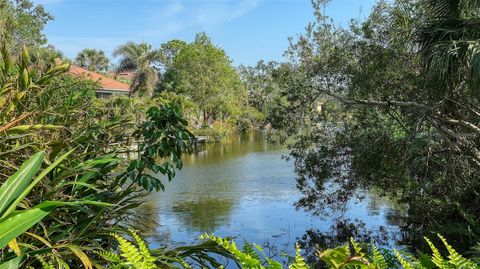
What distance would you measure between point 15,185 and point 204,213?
34.0 feet

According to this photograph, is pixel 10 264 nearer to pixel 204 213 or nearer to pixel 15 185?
pixel 15 185

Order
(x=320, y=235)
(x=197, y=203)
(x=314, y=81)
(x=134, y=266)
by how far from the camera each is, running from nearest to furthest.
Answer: (x=134, y=266) → (x=314, y=81) → (x=320, y=235) → (x=197, y=203)

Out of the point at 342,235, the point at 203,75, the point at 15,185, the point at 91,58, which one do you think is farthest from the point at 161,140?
the point at 91,58

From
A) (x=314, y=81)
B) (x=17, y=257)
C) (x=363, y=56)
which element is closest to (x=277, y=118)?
(x=314, y=81)

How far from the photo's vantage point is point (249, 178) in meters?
18.0

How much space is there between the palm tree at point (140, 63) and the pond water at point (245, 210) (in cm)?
1878

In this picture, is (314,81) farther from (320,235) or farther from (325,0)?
(320,235)

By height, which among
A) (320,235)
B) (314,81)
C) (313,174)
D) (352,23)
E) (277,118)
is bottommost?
(320,235)

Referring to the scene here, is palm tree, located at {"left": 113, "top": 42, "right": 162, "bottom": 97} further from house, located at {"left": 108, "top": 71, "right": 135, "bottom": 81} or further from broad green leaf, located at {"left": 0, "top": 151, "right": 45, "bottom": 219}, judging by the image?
broad green leaf, located at {"left": 0, "top": 151, "right": 45, "bottom": 219}

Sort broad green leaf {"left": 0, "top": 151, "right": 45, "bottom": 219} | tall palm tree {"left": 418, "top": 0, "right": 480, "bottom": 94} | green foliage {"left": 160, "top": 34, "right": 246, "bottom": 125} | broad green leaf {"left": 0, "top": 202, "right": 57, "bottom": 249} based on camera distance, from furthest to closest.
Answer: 1. green foliage {"left": 160, "top": 34, "right": 246, "bottom": 125}
2. tall palm tree {"left": 418, "top": 0, "right": 480, "bottom": 94}
3. broad green leaf {"left": 0, "top": 151, "right": 45, "bottom": 219}
4. broad green leaf {"left": 0, "top": 202, "right": 57, "bottom": 249}

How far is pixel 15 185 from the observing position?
1977mm

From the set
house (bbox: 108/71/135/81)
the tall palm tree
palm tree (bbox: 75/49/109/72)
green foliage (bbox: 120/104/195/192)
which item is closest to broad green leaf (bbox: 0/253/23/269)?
green foliage (bbox: 120/104/195/192)

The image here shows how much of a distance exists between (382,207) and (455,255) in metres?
11.2

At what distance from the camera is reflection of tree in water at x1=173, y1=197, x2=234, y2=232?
10914mm
